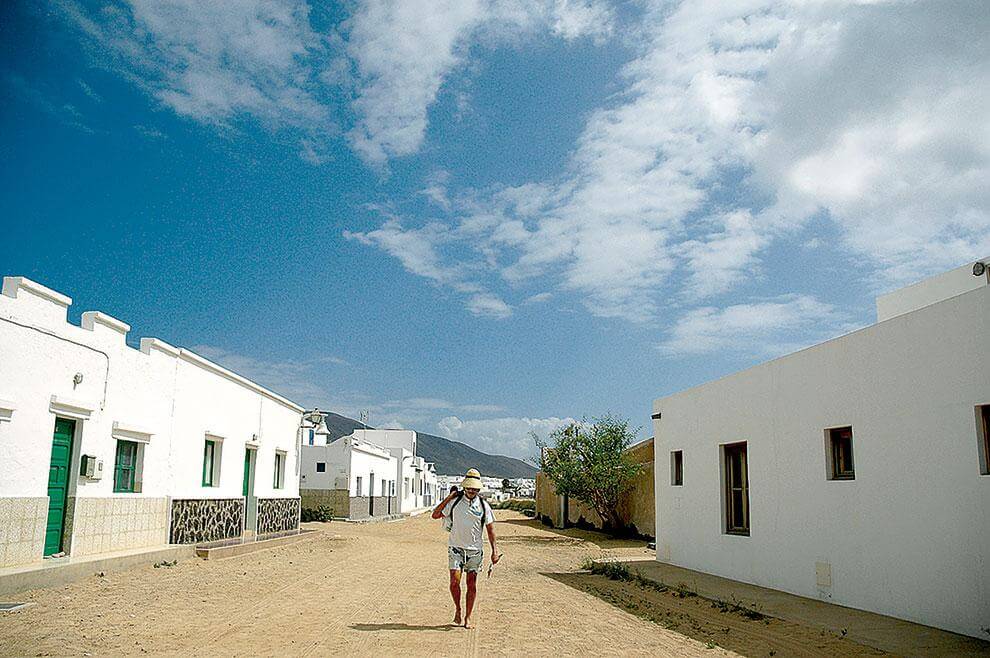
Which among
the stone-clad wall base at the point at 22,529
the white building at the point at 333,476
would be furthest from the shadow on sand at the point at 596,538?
the stone-clad wall base at the point at 22,529

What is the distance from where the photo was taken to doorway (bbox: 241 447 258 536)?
829 inches

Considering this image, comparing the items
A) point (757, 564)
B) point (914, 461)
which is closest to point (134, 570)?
point (757, 564)

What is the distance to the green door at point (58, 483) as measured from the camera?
12.4 m

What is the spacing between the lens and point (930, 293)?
13.4 meters

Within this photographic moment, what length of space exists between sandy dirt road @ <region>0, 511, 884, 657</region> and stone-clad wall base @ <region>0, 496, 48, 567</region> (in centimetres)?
83

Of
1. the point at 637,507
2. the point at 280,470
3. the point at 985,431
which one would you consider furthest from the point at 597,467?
the point at 985,431

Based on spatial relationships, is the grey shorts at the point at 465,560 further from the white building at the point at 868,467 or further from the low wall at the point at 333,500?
the low wall at the point at 333,500

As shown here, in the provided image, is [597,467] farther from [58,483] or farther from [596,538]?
[58,483]

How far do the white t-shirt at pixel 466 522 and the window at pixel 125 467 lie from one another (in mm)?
8033

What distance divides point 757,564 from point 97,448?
11.1m

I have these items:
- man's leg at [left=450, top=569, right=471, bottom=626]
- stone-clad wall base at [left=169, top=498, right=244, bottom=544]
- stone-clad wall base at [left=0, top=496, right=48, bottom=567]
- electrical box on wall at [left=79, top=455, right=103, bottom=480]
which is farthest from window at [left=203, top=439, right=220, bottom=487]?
man's leg at [left=450, top=569, right=471, bottom=626]

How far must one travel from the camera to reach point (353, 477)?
35906 mm

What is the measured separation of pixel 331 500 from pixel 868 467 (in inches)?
1126

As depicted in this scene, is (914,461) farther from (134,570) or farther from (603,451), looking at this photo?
(603,451)
